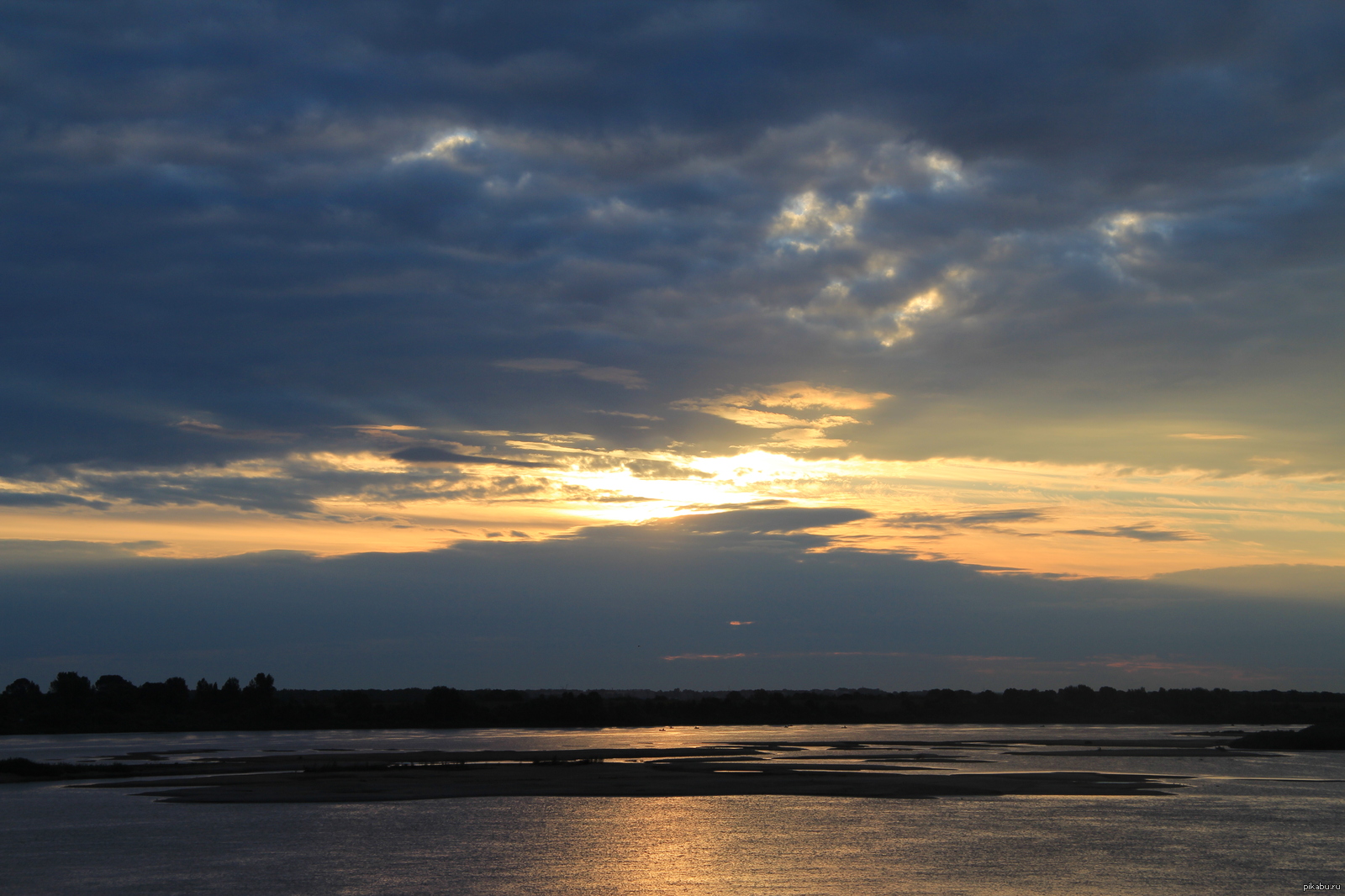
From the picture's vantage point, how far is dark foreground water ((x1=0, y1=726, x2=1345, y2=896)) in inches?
1137

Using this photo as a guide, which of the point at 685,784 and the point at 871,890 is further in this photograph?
the point at 685,784

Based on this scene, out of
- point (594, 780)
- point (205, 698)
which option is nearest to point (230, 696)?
point (205, 698)

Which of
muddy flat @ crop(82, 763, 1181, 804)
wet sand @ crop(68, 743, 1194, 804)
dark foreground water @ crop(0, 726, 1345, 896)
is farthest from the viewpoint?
wet sand @ crop(68, 743, 1194, 804)

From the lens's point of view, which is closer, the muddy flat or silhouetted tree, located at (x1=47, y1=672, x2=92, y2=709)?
the muddy flat

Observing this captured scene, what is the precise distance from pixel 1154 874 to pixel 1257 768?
4819 centimetres

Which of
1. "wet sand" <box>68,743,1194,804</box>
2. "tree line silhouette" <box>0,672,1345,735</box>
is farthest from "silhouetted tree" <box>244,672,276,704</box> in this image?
"wet sand" <box>68,743,1194,804</box>

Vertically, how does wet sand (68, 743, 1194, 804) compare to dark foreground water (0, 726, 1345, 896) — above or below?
below

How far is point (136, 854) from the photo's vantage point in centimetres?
3381

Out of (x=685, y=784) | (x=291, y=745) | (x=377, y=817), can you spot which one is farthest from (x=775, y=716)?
(x=377, y=817)

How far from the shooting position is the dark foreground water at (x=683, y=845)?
28.9 metres

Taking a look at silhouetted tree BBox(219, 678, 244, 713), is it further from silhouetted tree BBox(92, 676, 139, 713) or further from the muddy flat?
the muddy flat

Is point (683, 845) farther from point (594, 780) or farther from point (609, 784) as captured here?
point (594, 780)

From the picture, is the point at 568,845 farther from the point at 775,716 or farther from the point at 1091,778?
the point at 775,716

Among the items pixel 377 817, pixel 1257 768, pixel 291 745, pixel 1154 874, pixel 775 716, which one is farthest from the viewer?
pixel 775 716
